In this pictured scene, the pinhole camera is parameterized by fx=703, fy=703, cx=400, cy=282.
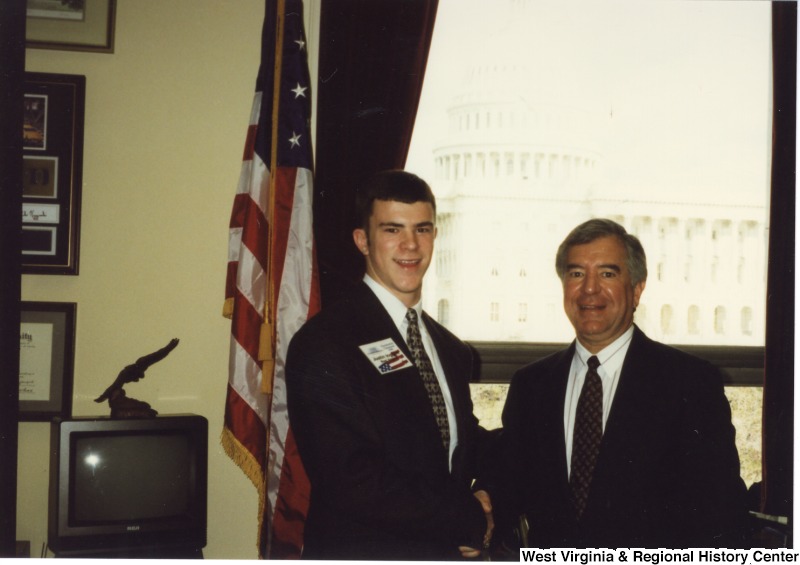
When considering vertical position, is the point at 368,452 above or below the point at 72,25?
below

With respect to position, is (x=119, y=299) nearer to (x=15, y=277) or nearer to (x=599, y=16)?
(x=15, y=277)

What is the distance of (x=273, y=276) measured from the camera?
2.43 metres

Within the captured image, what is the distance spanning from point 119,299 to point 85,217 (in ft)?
1.07

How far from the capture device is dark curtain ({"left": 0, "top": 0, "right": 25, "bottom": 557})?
1.66m

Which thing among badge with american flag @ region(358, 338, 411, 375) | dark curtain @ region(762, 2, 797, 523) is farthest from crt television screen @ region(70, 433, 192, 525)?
dark curtain @ region(762, 2, 797, 523)

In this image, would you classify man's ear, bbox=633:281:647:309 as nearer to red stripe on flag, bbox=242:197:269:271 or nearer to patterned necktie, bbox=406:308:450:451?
patterned necktie, bbox=406:308:450:451

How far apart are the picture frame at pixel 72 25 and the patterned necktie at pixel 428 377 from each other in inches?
63.5

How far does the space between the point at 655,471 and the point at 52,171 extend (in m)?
2.24

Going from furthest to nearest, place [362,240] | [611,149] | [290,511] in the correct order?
[611,149]
[290,511]
[362,240]

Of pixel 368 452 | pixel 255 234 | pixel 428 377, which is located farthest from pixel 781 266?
pixel 255 234

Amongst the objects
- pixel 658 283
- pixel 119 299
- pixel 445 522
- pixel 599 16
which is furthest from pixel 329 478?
pixel 599 16

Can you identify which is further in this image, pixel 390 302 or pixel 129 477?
pixel 129 477

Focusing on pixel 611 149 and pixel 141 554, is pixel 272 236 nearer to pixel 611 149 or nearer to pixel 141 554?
pixel 141 554

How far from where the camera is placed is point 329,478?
176 cm
